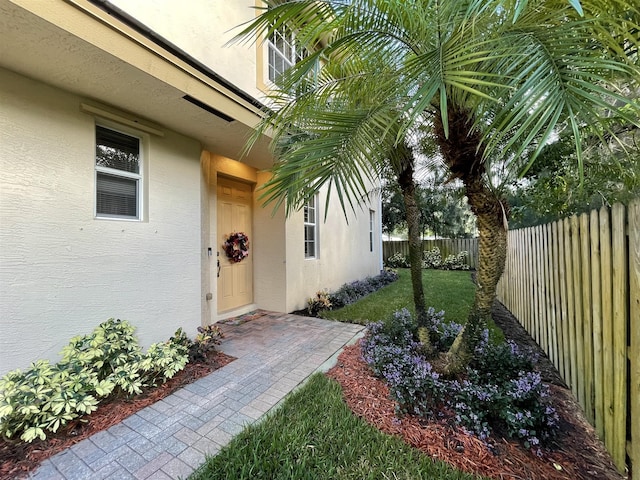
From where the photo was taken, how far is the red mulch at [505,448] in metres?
1.87

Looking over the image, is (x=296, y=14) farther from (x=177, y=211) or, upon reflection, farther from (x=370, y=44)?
(x=177, y=211)

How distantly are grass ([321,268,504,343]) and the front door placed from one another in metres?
1.81

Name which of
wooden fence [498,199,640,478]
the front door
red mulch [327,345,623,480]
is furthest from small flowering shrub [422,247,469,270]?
red mulch [327,345,623,480]

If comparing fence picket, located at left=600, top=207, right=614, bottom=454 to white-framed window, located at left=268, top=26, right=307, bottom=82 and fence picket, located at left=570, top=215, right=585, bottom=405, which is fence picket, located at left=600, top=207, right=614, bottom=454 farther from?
white-framed window, located at left=268, top=26, right=307, bottom=82

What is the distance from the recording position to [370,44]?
204cm

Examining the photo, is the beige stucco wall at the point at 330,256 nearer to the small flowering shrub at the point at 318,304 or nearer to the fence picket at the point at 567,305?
the small flowering shrub at the point at 318,304

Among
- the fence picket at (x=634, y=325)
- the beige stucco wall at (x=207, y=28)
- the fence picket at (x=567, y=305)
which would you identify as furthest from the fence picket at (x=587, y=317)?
the beige stucco wall at (x=207, y=28)

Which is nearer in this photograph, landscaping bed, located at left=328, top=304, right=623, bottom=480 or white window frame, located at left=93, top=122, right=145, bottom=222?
landscaping bed, located at left=328, top=304, right=623, bottom=480

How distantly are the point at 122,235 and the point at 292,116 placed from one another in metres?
2.45

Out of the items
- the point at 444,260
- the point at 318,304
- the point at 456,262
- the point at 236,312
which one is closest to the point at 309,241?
the point at 318,304

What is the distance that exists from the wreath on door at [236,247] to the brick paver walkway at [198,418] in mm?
1766

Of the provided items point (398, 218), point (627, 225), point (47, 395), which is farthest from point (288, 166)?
point (398, 218)

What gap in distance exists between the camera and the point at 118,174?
3217mm

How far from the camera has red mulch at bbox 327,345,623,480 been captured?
187 cm
